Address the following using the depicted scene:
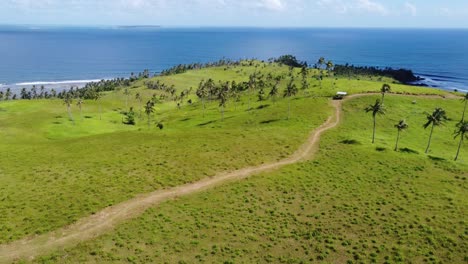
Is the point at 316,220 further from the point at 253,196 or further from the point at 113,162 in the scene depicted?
the point at 113,162

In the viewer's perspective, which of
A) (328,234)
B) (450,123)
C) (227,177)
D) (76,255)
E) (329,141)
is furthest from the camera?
(450,123)

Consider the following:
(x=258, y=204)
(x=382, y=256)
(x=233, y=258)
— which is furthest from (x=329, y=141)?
(x=233, y=258)

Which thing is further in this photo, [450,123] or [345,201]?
[450,123]

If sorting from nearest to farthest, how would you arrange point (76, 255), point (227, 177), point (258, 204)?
1. point (76, 255)
2. point (258, 204)
3. point (227, 177)

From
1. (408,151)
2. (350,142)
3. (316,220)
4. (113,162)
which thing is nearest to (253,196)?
(316,220)

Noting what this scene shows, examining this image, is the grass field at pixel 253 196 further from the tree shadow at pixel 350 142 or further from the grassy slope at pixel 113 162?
the tree shadow at pixel 350 142

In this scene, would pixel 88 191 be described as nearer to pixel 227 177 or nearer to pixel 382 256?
pixel 227 177

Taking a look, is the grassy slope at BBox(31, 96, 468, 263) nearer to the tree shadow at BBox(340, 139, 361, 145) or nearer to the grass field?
the grass field
